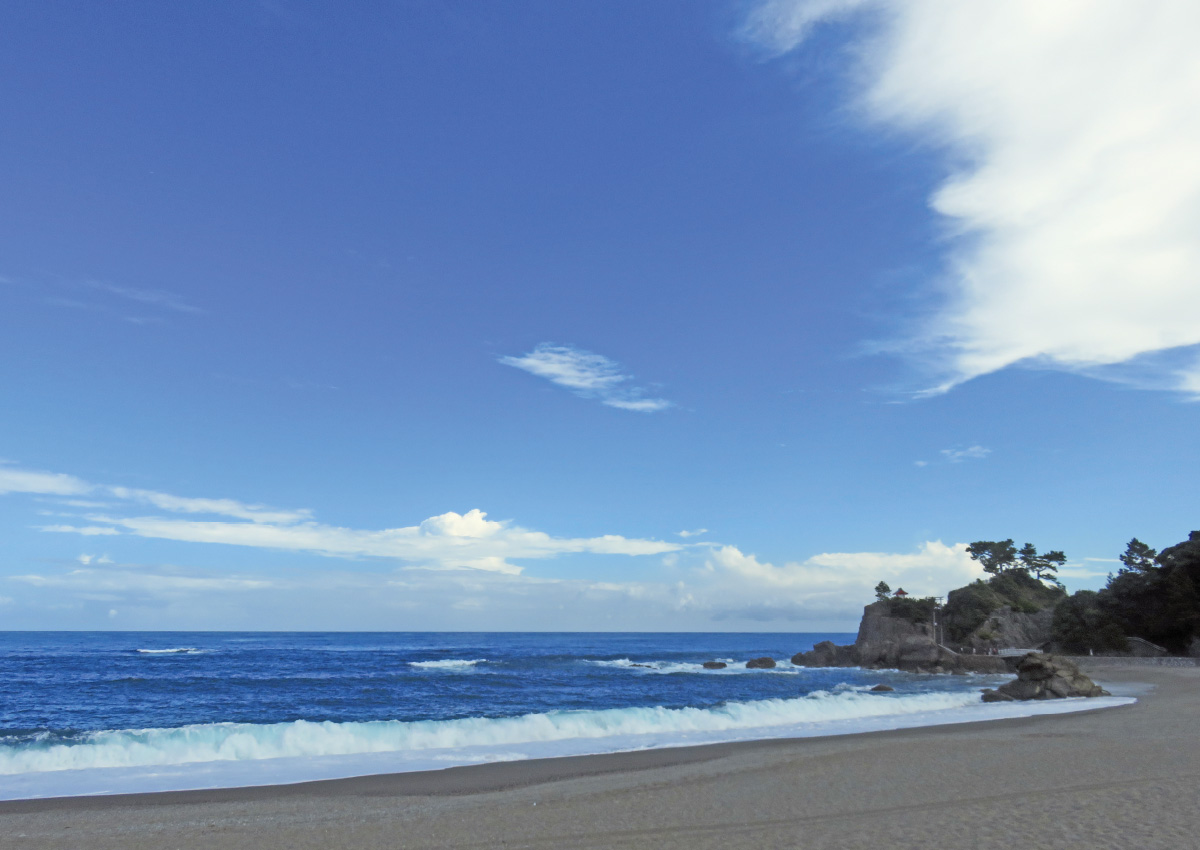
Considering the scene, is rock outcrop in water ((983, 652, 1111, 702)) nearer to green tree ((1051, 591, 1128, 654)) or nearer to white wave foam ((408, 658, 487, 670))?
green tree ((1051, 591, 1128, 654))

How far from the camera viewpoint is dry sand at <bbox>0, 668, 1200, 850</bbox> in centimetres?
935

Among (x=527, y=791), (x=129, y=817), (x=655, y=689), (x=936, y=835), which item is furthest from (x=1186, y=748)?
(x=655, y=689)

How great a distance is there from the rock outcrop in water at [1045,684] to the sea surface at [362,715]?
7.10ft

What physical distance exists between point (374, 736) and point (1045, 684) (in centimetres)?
3286

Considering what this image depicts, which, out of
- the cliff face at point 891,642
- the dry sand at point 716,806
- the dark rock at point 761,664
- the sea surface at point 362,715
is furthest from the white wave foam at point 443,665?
the dry sand at point 716,806

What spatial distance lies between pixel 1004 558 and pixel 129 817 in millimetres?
103751

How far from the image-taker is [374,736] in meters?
21.0

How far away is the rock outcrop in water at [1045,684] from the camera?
109 feet

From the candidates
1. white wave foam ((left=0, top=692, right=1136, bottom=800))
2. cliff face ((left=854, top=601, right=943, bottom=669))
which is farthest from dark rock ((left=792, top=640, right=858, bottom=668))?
white wave foam ((left=0, top=692, right=1136, bottom=800))

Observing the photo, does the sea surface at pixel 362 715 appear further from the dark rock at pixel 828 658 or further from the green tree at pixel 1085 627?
the green tree at pixel 1085 627

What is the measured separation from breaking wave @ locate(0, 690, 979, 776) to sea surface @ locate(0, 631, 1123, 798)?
5 centimetres

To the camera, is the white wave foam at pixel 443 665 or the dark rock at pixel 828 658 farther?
the dark rock at pixel 828 658

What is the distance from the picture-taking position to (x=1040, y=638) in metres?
70.0

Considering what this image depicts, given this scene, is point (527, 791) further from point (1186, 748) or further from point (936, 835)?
point (1186, 748)
